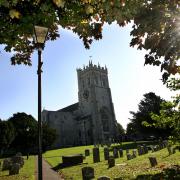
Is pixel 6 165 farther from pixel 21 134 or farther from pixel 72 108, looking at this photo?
pixel 72 108

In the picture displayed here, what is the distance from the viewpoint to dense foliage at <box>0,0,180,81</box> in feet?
21.3

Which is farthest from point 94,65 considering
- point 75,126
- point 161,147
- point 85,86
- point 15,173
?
point 15,173

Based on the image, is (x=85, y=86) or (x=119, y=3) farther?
(x=85, y=86)

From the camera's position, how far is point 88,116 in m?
84.0

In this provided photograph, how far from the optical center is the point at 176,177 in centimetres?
1042

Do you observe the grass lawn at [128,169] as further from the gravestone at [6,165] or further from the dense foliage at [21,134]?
the dense foliage at [21,134]

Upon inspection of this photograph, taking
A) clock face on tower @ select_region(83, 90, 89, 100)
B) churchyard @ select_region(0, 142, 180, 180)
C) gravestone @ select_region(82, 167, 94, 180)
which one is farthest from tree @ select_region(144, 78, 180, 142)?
clock face on tower @ select_region(83, 90, 89, 100)

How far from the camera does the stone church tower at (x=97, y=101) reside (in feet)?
264

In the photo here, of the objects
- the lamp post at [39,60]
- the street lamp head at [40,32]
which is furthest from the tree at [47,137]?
the street lamp head at [40,32]

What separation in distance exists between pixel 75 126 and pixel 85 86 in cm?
1393

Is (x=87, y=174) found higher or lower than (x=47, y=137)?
lower

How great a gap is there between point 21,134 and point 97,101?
37512mm

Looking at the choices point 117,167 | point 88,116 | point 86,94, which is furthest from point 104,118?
point 117,167

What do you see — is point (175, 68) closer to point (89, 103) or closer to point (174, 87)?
point (174, 87)
